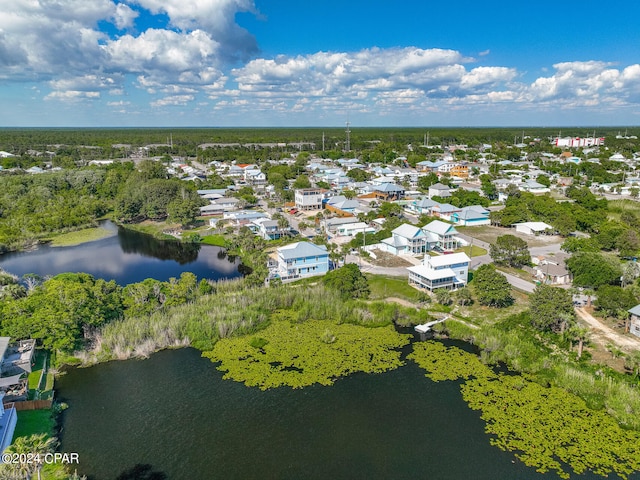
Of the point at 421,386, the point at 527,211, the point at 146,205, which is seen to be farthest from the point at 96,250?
the point at 527,211

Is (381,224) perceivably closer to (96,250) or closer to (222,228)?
(222,228)

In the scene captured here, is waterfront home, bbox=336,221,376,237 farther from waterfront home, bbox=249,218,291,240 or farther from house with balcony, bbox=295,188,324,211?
house with balcony, bbox=295,188,324,211

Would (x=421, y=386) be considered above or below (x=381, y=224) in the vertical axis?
below

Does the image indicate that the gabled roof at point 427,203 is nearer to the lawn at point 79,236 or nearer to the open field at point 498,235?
the open field at point 498,235

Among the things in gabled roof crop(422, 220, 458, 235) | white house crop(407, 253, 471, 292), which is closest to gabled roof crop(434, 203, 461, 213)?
gabled roof crop(422, 220, 458, 235)

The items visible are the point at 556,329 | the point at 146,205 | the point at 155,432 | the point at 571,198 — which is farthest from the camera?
the point at 571,198

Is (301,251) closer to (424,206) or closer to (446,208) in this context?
(446,208)

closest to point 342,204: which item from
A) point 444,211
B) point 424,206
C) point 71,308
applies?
point 424,206
